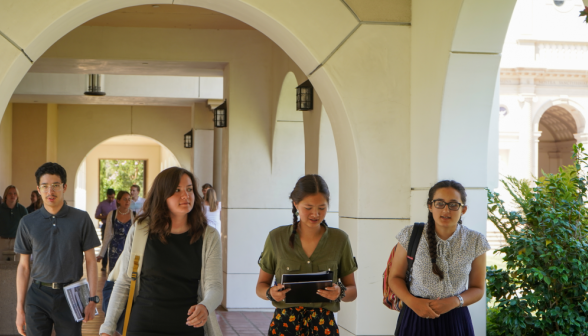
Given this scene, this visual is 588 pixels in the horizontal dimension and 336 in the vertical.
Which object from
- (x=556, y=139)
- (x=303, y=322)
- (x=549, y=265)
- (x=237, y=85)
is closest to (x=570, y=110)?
(x=556, y=139)

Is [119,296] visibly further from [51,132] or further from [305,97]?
[51,132]

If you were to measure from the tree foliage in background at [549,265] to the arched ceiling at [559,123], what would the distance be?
20989mm

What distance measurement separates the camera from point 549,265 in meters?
4.32

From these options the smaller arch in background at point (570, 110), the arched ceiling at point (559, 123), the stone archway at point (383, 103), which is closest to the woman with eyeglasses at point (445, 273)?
the stone archway at point (383, 103)

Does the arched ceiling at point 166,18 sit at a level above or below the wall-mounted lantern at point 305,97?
above

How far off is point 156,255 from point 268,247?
499mm

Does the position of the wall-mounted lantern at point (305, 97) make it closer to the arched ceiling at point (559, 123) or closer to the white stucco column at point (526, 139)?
the white stucco column at point (526, 139)

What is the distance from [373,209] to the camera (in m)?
4.14

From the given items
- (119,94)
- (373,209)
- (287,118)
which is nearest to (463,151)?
(373,209)

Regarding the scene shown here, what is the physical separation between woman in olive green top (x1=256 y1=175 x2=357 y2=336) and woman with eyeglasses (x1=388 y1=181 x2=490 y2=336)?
291 millimetres

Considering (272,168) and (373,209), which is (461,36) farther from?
(272,168)

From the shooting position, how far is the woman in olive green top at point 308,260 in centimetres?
263

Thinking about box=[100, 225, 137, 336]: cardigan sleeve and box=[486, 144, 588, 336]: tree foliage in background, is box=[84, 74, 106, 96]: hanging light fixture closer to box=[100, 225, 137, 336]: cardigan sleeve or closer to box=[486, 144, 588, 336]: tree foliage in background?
box=[486, 144, 588, 336]: tree foliage in background

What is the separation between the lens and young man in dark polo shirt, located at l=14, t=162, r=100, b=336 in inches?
134
